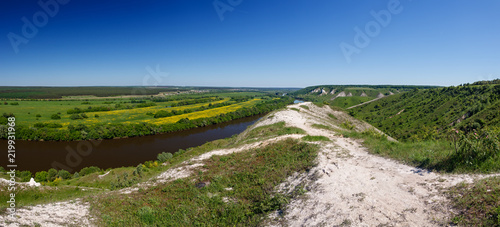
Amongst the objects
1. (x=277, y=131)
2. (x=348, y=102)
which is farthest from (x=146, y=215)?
(x=348, y=102)

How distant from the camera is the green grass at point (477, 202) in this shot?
5.30m

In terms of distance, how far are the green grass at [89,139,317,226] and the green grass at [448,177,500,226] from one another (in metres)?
5.73

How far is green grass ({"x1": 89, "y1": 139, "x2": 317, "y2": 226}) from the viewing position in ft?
29.5

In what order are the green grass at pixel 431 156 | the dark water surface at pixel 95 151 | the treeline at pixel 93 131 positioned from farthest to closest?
1. the treeline at pixel 93 131
2. the dark water surface at pixel 95 151
3. the green grass at pixel 431 156

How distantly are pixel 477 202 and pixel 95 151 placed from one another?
59355mm

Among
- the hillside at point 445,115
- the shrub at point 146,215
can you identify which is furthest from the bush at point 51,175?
the hillside at point 445,115

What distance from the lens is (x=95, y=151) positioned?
46156 millimetres

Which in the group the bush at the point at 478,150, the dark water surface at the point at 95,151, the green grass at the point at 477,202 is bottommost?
the dark water surface at the point at 95,151

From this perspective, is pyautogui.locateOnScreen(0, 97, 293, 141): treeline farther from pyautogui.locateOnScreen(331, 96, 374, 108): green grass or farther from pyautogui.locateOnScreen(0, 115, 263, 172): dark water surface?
pyautogui.locateOnScreen(331, 96, 374, 108): green grass

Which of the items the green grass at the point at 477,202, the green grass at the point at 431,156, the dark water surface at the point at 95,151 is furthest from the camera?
the dark water surface at the point at 95,151

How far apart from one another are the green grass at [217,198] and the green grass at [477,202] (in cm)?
573

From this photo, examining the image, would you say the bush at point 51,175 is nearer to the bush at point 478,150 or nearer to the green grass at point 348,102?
the bush at point 478,150

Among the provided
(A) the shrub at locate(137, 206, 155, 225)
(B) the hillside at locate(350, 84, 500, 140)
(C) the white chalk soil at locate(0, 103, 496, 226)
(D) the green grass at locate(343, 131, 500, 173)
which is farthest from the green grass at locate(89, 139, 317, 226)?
(B) the hillside at locate(350, 84, 500, 140)

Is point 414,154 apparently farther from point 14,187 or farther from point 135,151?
point 135,151
